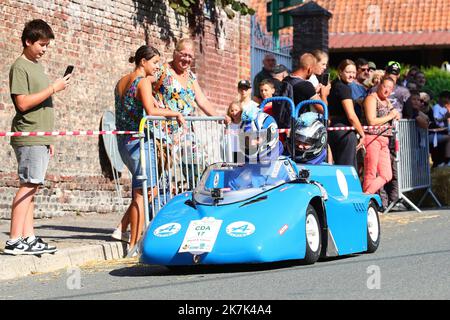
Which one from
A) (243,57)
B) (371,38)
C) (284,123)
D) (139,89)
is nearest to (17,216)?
(139,89)

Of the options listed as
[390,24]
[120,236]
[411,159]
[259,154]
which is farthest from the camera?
[390,24]

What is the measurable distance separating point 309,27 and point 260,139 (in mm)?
15887

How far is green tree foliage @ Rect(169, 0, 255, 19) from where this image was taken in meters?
20.4

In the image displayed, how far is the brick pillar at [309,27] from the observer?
27.1m

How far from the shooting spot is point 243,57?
2306 centimetres

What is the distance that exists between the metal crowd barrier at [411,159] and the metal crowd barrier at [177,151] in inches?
186

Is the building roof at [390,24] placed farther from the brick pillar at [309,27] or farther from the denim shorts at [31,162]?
the denim shorts at [31,162]

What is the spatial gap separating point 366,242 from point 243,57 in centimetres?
1149

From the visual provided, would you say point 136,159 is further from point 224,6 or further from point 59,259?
point 224,6

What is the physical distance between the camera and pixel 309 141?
493 inches

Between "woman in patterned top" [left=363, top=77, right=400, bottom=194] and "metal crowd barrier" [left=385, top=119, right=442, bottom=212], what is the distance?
2.10 feet

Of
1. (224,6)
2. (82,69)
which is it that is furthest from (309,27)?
(82,69)

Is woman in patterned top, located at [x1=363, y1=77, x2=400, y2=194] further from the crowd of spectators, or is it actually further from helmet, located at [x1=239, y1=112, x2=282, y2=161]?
helmet, located at [x1=239, y1=112, x2=282, y2=161]
